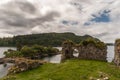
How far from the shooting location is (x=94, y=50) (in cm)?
6694

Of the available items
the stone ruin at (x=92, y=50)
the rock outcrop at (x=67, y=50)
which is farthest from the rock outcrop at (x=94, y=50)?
the rock outcrop at (x=67, y=50)

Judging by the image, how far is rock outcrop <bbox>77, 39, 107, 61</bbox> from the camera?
219 feet

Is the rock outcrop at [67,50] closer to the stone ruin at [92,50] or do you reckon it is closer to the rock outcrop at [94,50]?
the stone ruin at [92,50]

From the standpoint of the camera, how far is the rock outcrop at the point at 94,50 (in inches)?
2623

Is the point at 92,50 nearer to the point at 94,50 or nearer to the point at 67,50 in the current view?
the point at 94,50

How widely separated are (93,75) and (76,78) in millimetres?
3660

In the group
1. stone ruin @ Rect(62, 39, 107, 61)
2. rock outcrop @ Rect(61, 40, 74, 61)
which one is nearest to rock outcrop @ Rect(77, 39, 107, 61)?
stone ruin @ Rect(62, 39, 107, 61)

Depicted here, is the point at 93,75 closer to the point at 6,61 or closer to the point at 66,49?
the point at 66,49

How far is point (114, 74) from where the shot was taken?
45.4m

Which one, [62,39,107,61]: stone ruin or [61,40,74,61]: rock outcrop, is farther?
[61,40,74,61]: rock outcrop

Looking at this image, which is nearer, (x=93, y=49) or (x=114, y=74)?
(x=114, y=74)

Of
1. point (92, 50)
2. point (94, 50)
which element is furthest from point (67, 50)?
point (94, 50)

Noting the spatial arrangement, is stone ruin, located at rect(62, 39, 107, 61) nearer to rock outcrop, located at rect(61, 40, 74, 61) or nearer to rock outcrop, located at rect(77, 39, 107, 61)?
rock outcrop, located at rect(77, 39, 107, 61)

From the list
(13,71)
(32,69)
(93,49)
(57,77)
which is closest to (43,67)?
(32,69)
